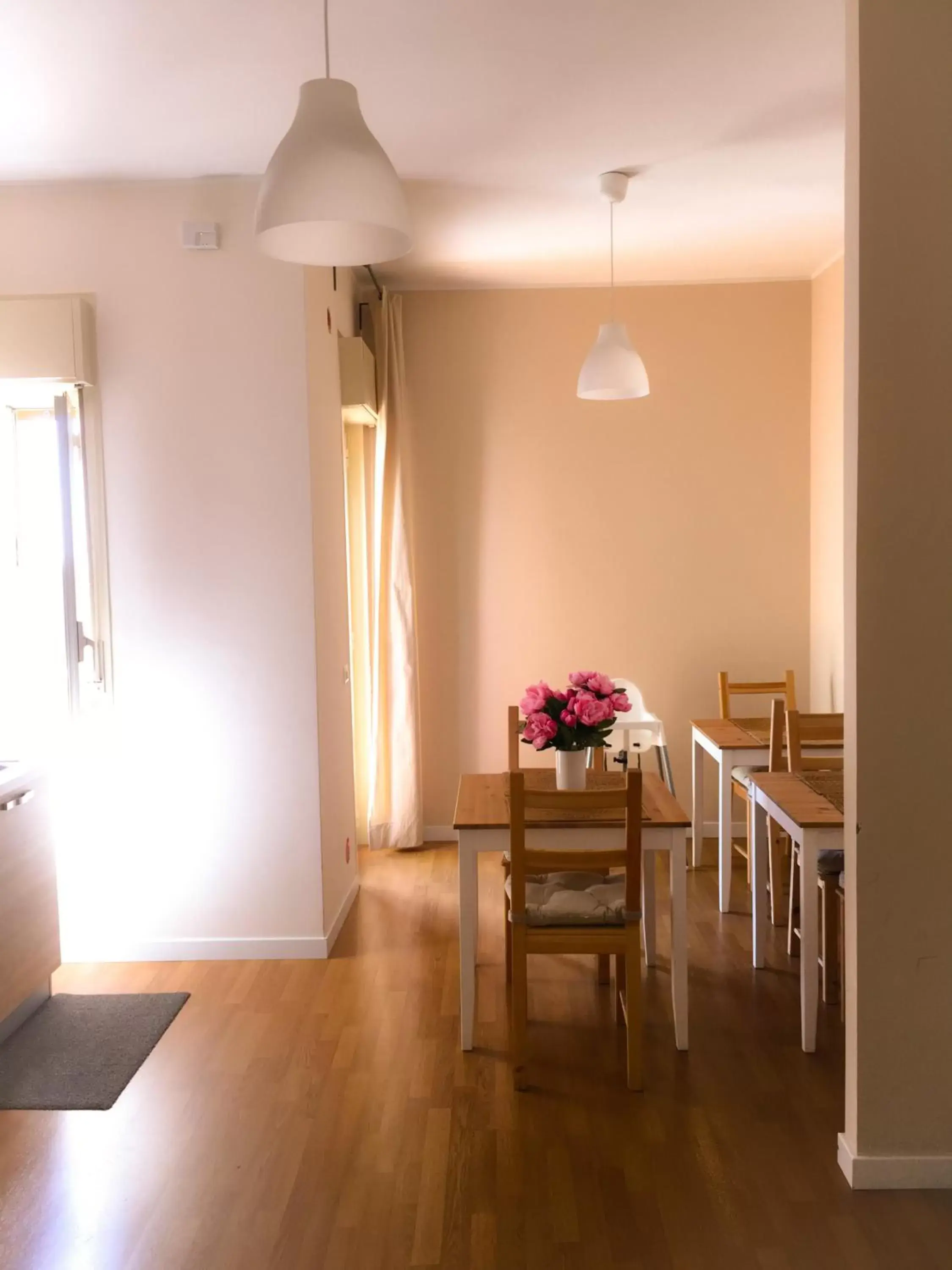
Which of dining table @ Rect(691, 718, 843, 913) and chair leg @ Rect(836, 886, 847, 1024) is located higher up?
dining table @ Rect(691, 718, 843, 913)

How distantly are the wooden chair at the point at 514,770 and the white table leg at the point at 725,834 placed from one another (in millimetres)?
555

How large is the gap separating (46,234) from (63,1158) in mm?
2930

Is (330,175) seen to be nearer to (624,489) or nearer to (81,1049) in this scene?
(81,1049)

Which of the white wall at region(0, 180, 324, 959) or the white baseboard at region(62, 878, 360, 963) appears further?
the white baseboard at region(62, 878, 360, 963)

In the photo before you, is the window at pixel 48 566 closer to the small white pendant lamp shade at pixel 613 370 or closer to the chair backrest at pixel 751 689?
the small white pendant lamp shade at pixel 613 370

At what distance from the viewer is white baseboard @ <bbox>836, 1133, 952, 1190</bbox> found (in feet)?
7.87

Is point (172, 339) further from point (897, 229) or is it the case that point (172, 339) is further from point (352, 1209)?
point (352, 1209)

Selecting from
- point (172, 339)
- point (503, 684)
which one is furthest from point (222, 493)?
point (503, 684)

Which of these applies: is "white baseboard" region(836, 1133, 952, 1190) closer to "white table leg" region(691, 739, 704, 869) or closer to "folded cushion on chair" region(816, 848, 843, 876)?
"folded cushion on chair" region(816, 848, 843, 876)

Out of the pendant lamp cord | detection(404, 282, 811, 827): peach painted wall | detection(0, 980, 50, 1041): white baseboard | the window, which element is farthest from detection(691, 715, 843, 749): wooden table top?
detection(0, 980, 50, 1041): white baseboard

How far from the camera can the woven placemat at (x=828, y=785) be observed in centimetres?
332

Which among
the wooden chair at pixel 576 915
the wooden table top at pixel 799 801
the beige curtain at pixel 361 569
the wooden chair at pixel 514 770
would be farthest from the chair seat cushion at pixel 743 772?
the beige curtain at pixel 361 569

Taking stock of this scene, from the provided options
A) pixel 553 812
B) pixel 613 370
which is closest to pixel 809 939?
pixel 553 812

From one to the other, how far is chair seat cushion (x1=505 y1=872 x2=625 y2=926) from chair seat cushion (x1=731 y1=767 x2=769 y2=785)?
1104mm
